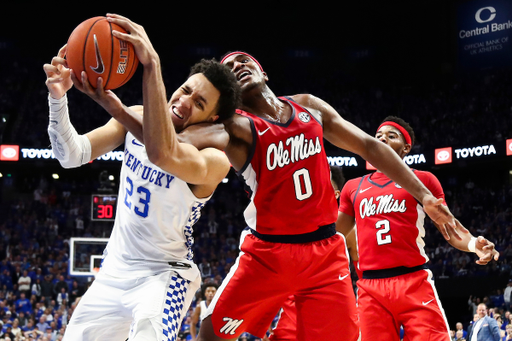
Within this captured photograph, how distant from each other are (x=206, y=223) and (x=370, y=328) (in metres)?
18.3

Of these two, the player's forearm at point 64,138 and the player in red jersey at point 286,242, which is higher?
the player's forearm at point 64,138

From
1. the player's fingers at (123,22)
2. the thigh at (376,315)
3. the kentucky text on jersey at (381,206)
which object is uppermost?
the player's fingers at (123,22)

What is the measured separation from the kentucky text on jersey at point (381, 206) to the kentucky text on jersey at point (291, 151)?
1503 millimetres

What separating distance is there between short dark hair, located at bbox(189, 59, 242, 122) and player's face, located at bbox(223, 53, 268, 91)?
1.06ft

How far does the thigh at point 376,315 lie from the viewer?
441 centimetres

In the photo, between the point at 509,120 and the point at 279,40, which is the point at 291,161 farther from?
the point at 279,40

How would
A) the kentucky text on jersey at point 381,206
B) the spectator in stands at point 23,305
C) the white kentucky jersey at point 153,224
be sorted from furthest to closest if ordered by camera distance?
1. the spectator in stands at point 23,305
2. the kentucky text on jersey at point 381,206
3. the white kentucky jersey at point 153,224

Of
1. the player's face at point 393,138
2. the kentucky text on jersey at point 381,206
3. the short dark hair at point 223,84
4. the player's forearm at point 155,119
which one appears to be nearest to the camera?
the player's forearm at point 155,119

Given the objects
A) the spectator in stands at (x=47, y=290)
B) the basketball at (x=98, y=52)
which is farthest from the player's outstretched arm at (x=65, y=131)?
the spectator in stands at (x=47, y=290)

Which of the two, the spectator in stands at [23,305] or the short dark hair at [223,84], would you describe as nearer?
the short dark hair at [223,84]

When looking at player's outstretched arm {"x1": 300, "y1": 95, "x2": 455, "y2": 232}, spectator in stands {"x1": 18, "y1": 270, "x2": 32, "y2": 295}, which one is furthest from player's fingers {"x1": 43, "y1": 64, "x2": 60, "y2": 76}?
spectator in stands {"x1": 18, "y1": 270, "x2": 32, "y2": 295}

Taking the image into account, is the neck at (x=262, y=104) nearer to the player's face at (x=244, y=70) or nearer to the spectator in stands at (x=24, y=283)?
the player's face at (x=244, y=70)

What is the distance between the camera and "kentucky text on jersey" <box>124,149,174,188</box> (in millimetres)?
3143

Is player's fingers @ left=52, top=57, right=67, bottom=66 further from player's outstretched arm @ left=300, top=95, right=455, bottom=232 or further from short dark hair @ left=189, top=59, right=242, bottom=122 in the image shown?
player's outstretched arm @ left=300, top=95, right=455, bottom=232
